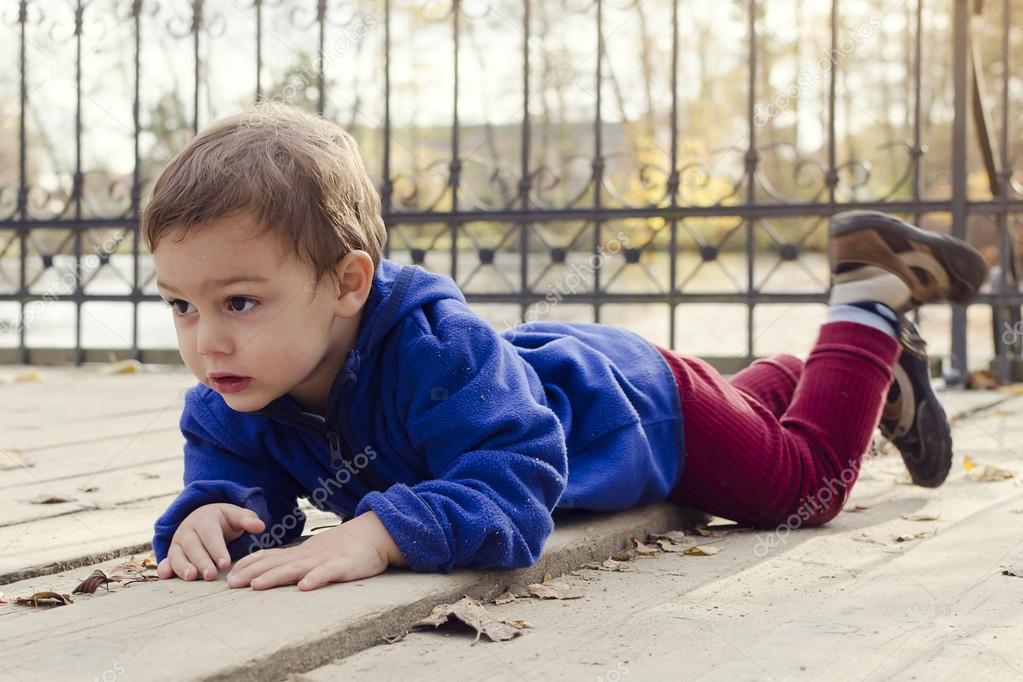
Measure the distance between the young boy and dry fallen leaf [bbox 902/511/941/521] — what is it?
0.55ft

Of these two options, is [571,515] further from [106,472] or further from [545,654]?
[106,472]

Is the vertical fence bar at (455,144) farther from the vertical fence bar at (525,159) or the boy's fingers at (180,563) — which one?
the boy's fingers at (180,563)

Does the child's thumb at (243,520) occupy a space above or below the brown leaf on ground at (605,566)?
above

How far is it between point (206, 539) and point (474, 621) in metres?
0.47

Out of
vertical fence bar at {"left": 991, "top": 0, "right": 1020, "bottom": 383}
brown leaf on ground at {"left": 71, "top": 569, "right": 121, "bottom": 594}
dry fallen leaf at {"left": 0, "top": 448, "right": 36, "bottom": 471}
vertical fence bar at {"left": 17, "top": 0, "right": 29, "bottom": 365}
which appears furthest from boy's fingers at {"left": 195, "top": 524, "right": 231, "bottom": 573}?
vertical fence bar at {"left": 17, "top": 0, "right": 29, "bottom": 365}

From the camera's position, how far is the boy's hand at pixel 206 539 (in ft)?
5.94

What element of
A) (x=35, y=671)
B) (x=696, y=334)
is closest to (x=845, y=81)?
(x=696, y=334)

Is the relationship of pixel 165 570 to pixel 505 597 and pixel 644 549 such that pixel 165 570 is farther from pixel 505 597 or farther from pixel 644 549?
pixel 644 549

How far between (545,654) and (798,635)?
345 millimetres

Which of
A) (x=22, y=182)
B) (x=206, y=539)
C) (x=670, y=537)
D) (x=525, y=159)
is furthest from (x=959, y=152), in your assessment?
(x=22, y=182)

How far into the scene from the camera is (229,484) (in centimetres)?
196

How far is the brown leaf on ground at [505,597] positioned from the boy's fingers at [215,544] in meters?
0.41

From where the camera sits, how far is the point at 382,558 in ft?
5.84

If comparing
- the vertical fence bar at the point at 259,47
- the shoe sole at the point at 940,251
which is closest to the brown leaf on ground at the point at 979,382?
the shoe sole at the point at 940,251
